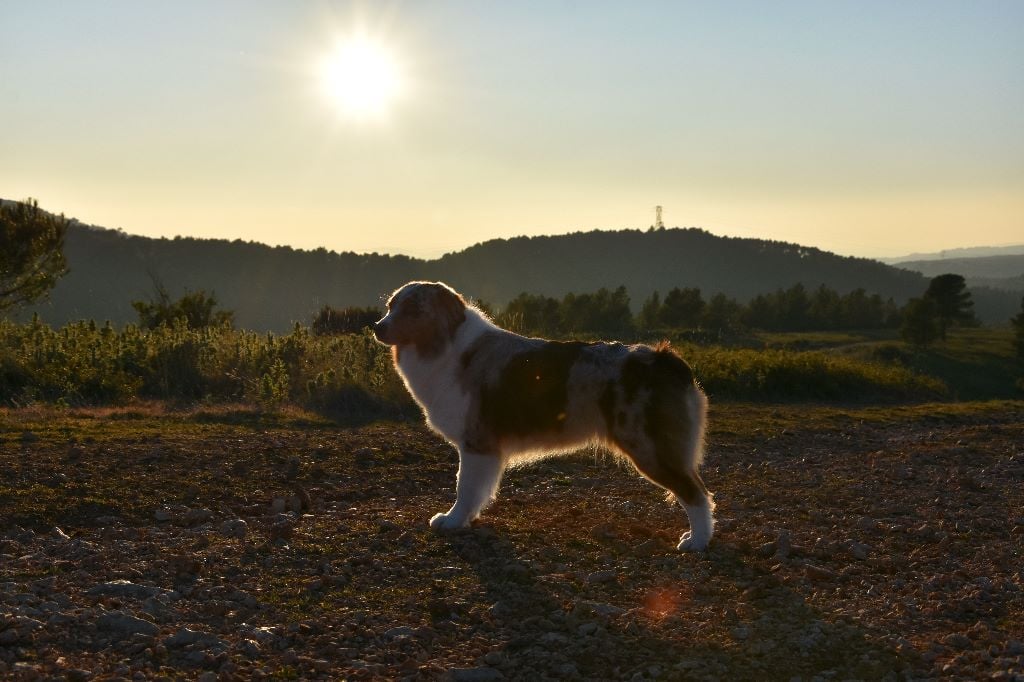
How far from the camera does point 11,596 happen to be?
533 cm

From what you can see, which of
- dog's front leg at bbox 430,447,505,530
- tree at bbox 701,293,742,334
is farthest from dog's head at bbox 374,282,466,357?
tree at bbox 701,293,742,334

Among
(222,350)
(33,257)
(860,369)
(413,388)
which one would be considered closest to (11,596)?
→ (413,388)

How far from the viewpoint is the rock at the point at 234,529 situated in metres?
7.10

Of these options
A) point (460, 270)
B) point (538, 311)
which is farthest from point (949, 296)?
point (460, 270)

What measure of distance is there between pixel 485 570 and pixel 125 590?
231cm

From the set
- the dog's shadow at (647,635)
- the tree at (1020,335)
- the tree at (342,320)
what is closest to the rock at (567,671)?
the dog's shadow at (647,635)

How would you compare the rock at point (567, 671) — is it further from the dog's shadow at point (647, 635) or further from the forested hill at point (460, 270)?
the forested hill at point (460, 270)

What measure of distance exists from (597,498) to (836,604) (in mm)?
3498

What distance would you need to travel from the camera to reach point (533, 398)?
24.1 ft

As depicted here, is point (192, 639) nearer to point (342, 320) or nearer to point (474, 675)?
point (474, 675)

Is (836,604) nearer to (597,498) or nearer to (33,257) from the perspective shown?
(597,498)

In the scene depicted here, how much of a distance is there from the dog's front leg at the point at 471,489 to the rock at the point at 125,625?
9.23 feet

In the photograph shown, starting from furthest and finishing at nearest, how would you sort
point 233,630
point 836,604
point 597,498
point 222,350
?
point 222,350, point 597,498, point 836,604, point 233,630

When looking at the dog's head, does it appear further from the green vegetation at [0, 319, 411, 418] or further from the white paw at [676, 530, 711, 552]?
the green vegetation at [0, 319, 411, 418]
